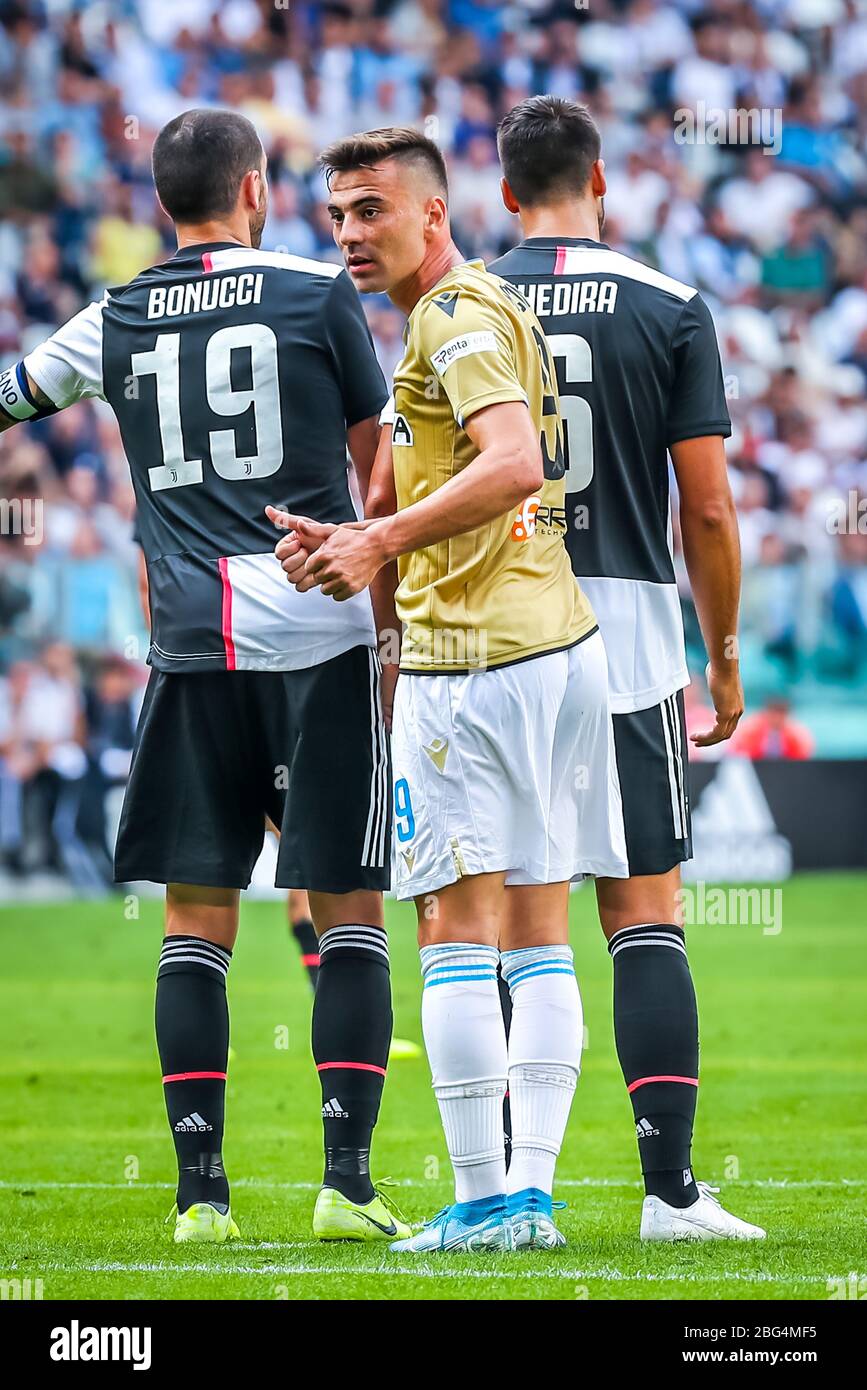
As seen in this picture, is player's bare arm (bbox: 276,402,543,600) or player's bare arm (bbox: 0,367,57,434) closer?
player's bare arm (bbox: 276,402,543,600)

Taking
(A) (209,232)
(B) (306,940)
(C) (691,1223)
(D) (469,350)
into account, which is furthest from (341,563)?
(B) (306,940)

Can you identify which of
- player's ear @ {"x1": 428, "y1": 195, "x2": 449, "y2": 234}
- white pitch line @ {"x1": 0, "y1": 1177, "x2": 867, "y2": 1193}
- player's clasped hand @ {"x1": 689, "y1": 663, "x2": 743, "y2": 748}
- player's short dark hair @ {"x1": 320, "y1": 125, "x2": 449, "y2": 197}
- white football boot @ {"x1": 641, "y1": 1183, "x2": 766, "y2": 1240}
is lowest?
white pitch line @ {"x1": 0, "y1": 1177, "x2": 867, "y2": 1193}

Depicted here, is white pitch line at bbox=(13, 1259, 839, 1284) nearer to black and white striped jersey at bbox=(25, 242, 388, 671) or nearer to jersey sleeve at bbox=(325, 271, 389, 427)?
black and white striped jersey at bbox=(25, 242, 388, 671)

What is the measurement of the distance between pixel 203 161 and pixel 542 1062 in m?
2.16

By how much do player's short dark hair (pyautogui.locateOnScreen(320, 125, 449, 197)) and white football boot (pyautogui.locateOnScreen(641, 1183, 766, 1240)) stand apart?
2.23m

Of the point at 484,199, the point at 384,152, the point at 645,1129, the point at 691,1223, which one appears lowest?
the point at 691,1223

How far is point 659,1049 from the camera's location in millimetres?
4090

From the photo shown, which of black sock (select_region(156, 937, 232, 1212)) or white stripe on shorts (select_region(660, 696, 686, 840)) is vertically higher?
white stripe on shorts (select_region(660, 696, 686, 840))

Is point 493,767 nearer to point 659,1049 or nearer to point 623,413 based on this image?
point 659,1049

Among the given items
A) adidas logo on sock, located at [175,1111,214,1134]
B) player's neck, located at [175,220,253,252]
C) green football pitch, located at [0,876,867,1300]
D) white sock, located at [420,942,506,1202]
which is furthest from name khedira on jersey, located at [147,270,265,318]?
green football pitch, located at [0,876,867,1300]

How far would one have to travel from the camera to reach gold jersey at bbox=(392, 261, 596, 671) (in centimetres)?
376

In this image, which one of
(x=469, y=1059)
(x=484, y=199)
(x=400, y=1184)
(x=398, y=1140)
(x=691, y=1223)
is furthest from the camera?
(x=484, y=199)
